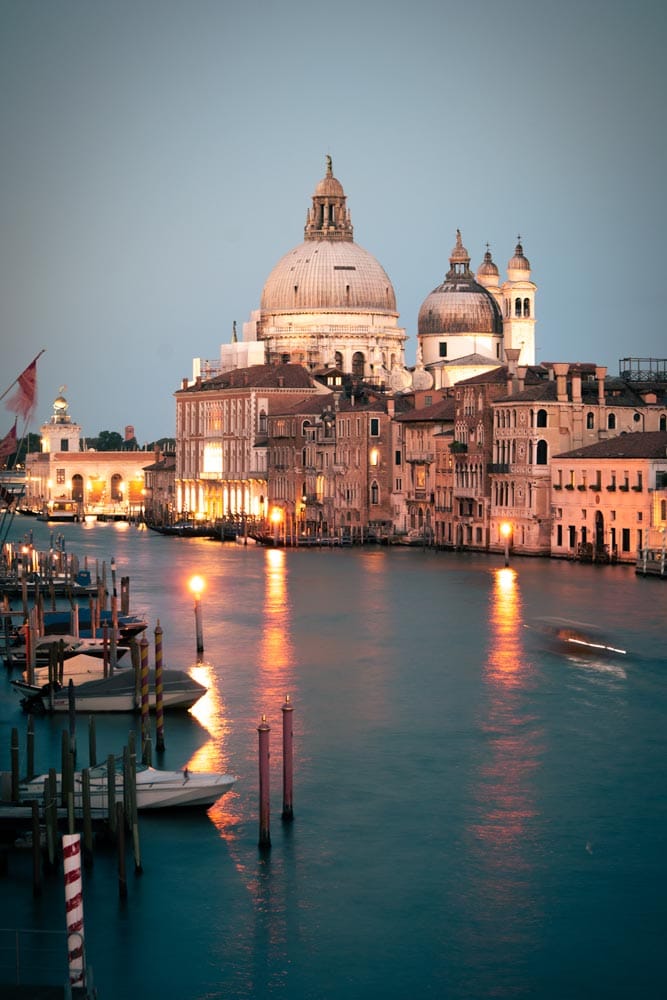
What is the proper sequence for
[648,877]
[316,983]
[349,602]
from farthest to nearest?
[349,602]
[648,877]
[316,983]

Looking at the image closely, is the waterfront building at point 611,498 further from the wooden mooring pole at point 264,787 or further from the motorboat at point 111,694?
the wooden mooring pole at point 264,787

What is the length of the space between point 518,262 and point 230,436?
15928 mm

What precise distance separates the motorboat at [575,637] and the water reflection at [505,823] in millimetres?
2255

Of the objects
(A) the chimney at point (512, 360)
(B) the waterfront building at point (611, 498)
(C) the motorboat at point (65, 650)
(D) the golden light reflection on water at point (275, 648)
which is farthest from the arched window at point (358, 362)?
(C) the motorboat at point (65, 650)

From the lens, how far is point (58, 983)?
51.4 ft

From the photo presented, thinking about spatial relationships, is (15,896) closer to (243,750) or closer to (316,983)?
(316,983)

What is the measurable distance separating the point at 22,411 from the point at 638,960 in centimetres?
2298

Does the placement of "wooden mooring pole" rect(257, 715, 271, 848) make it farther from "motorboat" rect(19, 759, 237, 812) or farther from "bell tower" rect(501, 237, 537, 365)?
"bell tower" rect(501, 237, 537, 365)

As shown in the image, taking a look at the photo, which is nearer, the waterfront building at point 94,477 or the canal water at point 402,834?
the canal water at point 402,834

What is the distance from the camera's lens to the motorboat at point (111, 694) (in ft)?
87.3

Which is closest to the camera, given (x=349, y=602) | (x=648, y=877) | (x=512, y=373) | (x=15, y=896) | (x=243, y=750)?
(x=15, y=896)

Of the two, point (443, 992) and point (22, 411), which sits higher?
point (22, 411)

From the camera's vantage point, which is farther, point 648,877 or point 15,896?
point 648,877

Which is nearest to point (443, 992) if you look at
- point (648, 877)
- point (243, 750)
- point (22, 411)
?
point (648, 877)
